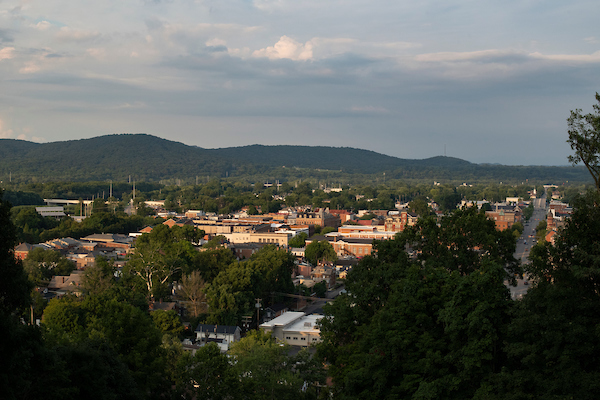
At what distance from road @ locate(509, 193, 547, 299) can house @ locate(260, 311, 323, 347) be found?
42.1 feet

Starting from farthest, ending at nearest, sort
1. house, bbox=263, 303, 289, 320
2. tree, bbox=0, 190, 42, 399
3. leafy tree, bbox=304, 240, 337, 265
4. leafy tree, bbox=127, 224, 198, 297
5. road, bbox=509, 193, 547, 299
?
leafy tree, bbox=304, 240, 337, 265, road, bbox=509, 193, 547, 299, leafy tree, bbox=127, 224, 198, 297, house, bbox=263, 303, 289, 320, tree, bbox=0, 190, 42, 399

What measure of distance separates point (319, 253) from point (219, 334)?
36361mm

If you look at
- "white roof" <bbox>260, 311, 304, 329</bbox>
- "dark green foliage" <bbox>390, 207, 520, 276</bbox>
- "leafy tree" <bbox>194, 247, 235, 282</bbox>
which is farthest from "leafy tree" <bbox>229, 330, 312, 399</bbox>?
"leafy tree" <bbox>194, 247, 235, 282</bbox>

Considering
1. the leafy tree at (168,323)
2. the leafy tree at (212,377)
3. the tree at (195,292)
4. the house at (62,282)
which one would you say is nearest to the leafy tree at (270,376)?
the leafy tree at (212,377)

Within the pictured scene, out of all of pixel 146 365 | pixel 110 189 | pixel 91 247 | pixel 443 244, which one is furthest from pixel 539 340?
pixel 110 189

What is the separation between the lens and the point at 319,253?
72.4m

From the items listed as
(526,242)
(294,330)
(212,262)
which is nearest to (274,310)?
(294,330)

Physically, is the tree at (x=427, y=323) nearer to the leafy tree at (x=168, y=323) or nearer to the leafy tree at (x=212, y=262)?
the leafy tree at (x=168, y=323)

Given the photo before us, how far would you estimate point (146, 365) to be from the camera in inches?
830

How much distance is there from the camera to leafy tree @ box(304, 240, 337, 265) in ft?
234

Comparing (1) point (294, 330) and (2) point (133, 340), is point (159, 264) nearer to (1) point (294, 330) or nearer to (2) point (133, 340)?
(1) point (294, 330)

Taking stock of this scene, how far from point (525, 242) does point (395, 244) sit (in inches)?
2953

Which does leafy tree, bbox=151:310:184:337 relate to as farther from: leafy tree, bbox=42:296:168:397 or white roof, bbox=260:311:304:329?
leafy tree, bbox=42:296:168:397

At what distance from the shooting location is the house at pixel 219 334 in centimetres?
3612
